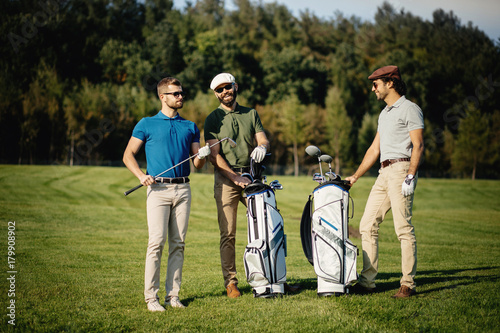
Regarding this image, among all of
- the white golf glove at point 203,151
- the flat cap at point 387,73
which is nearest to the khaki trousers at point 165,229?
the white golf glove at point 203,151

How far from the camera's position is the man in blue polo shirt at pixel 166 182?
5.33 metres

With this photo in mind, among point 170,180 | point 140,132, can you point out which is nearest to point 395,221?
point 170,180

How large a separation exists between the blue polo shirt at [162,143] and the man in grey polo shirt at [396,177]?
2179mm

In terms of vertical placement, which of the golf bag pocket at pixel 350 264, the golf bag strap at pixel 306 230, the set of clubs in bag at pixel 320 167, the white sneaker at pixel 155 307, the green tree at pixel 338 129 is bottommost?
the white sneaker at pixel 155 307

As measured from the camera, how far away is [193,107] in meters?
49.2

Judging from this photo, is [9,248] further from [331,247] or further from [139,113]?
[139,113]

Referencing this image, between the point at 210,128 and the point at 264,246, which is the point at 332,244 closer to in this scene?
the point at 264,246

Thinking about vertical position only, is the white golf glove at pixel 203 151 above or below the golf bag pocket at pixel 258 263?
above

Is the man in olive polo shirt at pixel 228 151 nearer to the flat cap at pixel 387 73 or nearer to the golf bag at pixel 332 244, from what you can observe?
the golf bag at pixel 332 244

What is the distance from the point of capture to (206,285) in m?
6.43

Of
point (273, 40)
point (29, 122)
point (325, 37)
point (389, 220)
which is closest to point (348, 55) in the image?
point (325, 37)

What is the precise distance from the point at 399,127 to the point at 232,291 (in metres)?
2.83

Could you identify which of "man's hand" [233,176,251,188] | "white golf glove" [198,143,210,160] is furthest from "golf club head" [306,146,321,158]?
"white golf glove" [198,143,210,160]

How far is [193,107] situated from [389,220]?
33.7 metres
